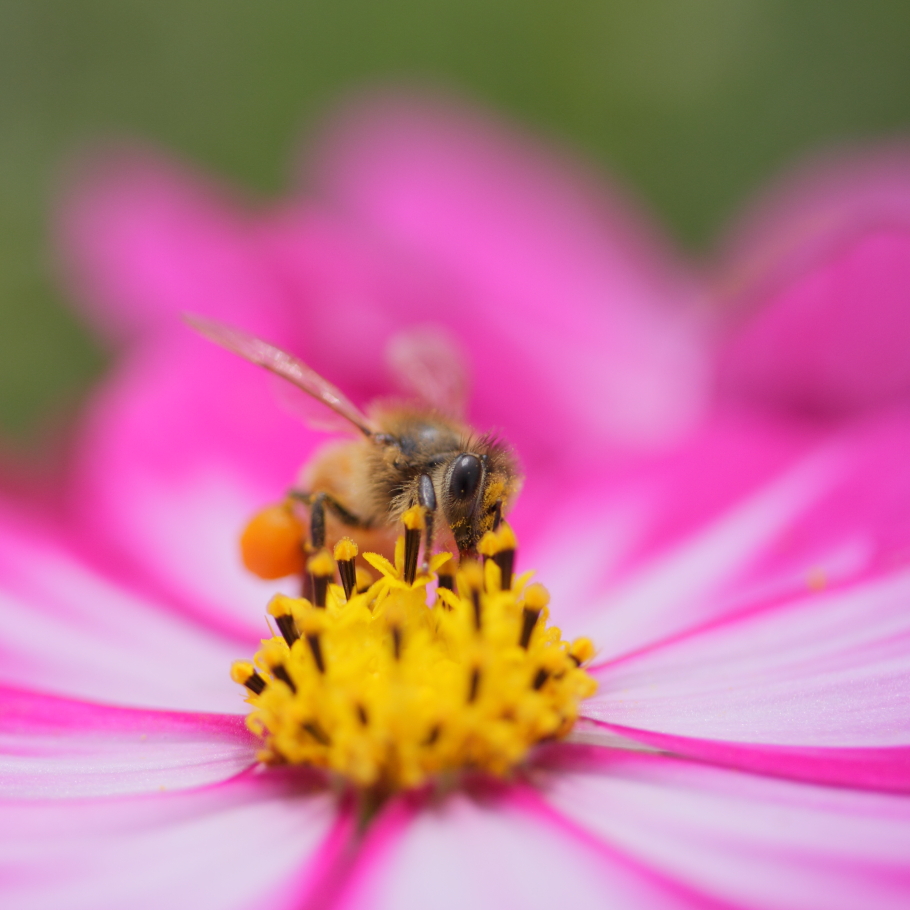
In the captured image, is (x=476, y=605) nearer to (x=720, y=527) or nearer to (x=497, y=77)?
(x=720, y=527)

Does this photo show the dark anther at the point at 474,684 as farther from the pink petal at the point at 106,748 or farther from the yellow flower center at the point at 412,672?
the pink petal at the point at 106,748

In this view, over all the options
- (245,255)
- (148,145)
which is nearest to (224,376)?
(245,255)

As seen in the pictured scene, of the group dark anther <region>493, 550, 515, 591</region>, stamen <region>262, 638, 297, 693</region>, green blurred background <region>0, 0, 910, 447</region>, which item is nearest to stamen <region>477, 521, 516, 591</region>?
dark anther <region>493, 550, 515, 591</region>

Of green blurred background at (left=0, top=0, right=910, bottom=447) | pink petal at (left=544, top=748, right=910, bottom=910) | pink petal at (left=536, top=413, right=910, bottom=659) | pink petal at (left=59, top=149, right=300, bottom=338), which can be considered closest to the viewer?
pink petal at (left=544, top=748, right=910, bottom=910)

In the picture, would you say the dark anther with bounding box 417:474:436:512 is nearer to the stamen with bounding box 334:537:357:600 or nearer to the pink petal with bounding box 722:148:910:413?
the stamen with bounding box 334:537:357:600

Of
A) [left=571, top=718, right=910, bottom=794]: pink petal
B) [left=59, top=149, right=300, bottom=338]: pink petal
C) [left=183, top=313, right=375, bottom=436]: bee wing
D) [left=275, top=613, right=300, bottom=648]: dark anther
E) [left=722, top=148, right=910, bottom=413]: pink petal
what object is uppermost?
[left=59, top=149, right=300, bottom=338]: pink petal

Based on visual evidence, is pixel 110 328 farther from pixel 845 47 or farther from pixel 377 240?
pixel 845 47
